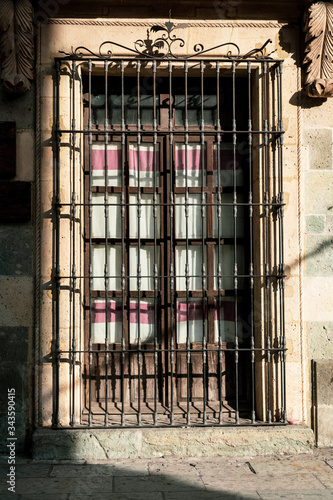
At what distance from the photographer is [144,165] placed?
496 centimetres

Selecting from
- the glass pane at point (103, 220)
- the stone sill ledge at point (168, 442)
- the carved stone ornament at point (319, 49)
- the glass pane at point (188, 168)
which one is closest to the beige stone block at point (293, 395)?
the stone sill ledge at point (168, 442)

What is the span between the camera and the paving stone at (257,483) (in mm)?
3961

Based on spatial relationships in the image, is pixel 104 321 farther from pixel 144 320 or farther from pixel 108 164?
pixel 108 164

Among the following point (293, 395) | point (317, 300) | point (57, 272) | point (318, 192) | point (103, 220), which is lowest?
point (293, 395)

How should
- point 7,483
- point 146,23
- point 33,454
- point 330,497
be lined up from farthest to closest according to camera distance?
1. point 146,23
2. point 33,454
3. point 7,483
4. point 330,497

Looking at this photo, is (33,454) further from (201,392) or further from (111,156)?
(111,156)

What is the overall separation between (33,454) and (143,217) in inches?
81.1

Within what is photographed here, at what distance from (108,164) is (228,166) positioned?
3.36 ft

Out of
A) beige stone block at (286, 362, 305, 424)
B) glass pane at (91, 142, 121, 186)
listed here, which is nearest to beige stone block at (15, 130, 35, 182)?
glass pane at (91, 142, 121, 186)

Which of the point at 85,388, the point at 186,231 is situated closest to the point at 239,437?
the point at 85,388

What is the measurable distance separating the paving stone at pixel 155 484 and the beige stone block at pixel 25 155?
7.85 ft

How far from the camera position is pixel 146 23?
4762 millimetres

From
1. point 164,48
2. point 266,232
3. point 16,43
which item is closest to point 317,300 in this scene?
point 266,232

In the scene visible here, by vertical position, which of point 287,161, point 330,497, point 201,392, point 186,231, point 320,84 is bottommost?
point 330,497
